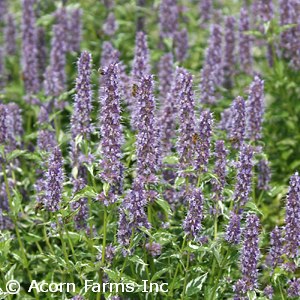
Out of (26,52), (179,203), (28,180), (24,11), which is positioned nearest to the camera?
(179,203)

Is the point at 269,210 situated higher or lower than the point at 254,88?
lower

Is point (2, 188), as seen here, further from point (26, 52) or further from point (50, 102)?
point (26, 52)

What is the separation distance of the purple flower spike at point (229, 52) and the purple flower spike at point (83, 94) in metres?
3.48

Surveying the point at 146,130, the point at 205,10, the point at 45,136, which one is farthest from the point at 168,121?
the point at 205,10

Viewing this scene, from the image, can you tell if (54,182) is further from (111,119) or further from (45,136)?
(45,136)

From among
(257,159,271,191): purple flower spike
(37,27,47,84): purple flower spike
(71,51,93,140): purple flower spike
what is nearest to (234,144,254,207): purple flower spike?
(71,51,93,140): purple flower spike

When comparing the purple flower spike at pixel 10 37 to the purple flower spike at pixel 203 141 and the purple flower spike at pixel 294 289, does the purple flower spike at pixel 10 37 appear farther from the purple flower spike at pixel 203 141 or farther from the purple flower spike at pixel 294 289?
the purple flower spike at pixel 294 289

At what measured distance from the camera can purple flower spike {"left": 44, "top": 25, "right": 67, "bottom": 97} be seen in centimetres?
762

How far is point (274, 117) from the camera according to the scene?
7.95 metres

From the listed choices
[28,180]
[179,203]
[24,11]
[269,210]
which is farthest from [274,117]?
[24,11]

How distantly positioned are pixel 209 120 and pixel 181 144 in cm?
31

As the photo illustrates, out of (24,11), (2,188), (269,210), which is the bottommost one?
(269,210)

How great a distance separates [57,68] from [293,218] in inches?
161

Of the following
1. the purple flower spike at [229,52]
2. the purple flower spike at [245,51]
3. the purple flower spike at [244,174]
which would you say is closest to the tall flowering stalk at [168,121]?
the purple flower spike at [244,174]
